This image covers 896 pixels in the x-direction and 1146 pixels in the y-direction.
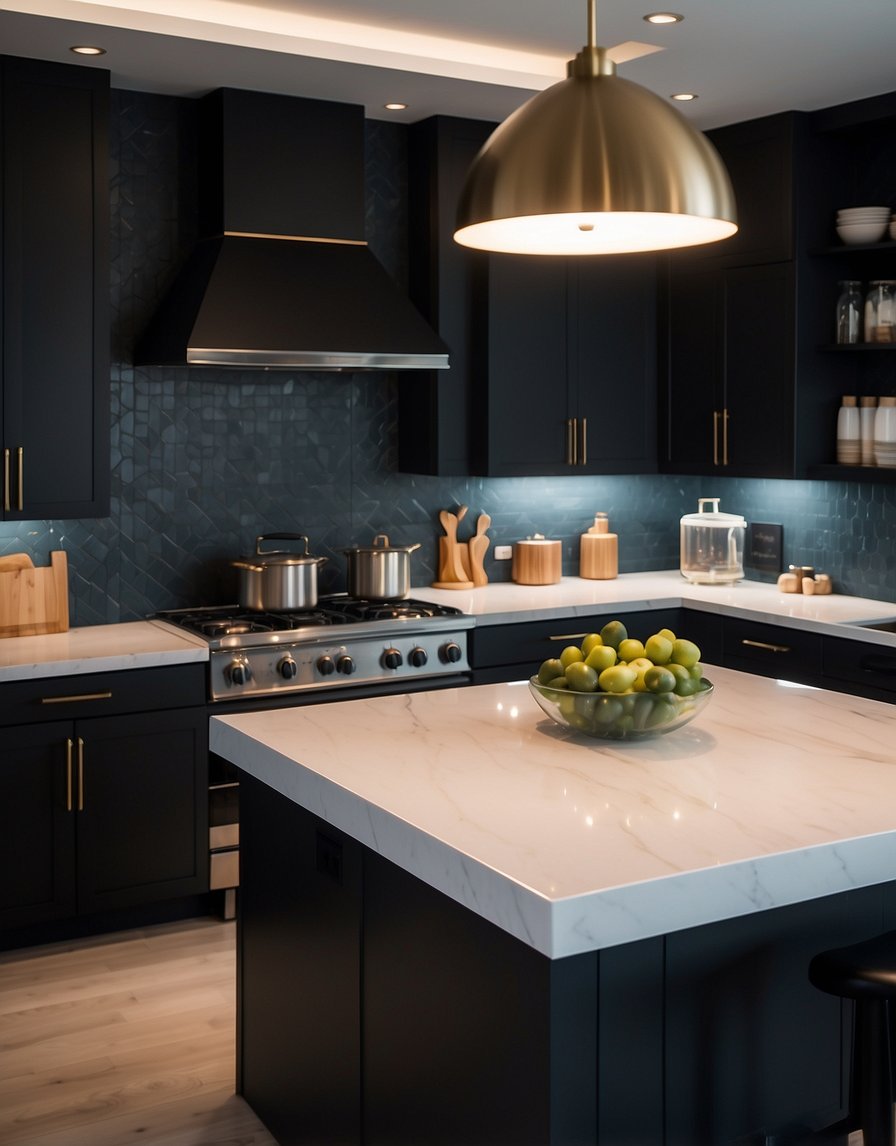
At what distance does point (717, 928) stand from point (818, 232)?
349 cm

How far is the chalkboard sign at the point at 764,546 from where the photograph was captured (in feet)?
18.3

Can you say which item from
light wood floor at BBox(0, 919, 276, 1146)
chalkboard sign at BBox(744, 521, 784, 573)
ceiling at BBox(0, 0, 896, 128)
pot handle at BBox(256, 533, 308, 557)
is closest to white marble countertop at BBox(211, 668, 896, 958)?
light wood floor at BBox(0, 919, 276, 1146)

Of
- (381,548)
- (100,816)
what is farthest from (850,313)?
(100,816)

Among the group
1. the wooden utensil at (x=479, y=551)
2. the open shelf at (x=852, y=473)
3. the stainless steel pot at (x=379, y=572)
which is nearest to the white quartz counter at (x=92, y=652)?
the stainless steel pot at (x=379, y=572)

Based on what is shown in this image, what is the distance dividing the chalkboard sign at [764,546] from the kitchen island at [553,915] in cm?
258

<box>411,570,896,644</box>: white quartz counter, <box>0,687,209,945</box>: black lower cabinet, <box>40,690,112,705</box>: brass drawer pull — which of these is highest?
<box>411,570,896,644</box>: white quartz counter

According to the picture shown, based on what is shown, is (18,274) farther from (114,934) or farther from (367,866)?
(367,866)

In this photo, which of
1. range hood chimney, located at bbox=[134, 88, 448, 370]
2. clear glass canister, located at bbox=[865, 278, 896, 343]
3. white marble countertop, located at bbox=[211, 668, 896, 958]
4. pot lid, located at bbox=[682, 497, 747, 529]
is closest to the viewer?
white marble countertop, located at bbox=[211, 668, 896, 958]

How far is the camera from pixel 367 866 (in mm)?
2543

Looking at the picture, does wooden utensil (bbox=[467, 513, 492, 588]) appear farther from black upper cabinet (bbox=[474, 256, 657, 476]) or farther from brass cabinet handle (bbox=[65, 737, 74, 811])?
brass cabinet handle (bbox=[65, 737, 74, 811])

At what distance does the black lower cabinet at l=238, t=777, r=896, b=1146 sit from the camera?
208cm

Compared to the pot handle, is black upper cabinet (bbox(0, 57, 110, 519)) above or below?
above

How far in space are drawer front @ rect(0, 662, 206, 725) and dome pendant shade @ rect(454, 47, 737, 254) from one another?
2.28 m

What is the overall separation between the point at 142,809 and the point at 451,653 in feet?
3.91
